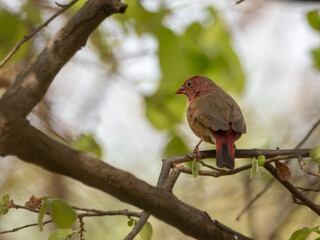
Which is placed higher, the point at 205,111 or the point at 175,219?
the point at 205,111

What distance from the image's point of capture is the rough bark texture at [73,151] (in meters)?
1.74

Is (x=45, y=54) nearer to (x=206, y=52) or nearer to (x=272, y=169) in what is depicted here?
(x=272, y=169)

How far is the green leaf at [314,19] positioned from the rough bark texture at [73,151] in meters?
1.99

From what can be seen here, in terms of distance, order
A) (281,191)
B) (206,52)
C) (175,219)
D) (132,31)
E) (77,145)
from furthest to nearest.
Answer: (281,191)
(132,31)
(206,52)
(77,145)
(175,219)

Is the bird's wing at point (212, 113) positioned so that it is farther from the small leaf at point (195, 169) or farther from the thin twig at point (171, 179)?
the small leaf at point (195, 169)

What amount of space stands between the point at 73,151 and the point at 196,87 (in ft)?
9.97

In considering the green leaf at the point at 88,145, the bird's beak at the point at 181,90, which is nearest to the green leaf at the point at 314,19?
the bird's beak at the point at 181,90

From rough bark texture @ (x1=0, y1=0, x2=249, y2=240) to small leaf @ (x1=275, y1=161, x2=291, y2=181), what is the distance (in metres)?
0.34

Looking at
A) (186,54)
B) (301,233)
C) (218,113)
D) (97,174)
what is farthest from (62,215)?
(186,54)

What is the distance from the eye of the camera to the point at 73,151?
1813 millimetres

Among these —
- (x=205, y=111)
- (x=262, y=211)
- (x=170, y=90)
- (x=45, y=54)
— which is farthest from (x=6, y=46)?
(x=262, y=211)

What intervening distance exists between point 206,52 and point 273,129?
2548mm

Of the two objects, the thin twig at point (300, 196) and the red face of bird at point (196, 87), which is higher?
the red face of bird at point (196, 87)

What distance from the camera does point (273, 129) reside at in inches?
261
